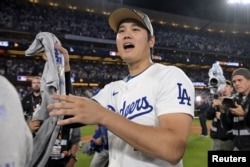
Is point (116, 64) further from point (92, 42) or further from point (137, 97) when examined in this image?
point (137, 97)

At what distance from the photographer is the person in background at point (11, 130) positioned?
0.71 meters

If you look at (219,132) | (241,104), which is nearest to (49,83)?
(241,104)

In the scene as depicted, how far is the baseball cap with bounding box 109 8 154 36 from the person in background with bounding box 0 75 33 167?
4.23 feet

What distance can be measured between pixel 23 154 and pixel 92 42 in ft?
116

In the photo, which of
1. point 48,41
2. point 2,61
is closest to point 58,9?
point 2,61

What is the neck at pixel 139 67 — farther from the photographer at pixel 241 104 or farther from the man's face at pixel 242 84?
the man's face at pixel 242 84

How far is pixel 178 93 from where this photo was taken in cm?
159

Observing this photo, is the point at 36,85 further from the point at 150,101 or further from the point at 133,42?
the point at 150,101

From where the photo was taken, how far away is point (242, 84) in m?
5.12

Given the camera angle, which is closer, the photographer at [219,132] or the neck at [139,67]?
the neck at [139,67]

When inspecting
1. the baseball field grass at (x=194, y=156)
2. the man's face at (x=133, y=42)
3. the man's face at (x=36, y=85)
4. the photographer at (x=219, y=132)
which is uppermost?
the man's face at (x=133, y=42)

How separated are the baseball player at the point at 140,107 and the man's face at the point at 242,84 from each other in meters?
3.56

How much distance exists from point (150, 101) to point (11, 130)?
1.07 m

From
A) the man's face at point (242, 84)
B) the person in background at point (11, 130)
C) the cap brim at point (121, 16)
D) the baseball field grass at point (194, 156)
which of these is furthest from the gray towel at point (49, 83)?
the baseball field grass at point (194, 156)
